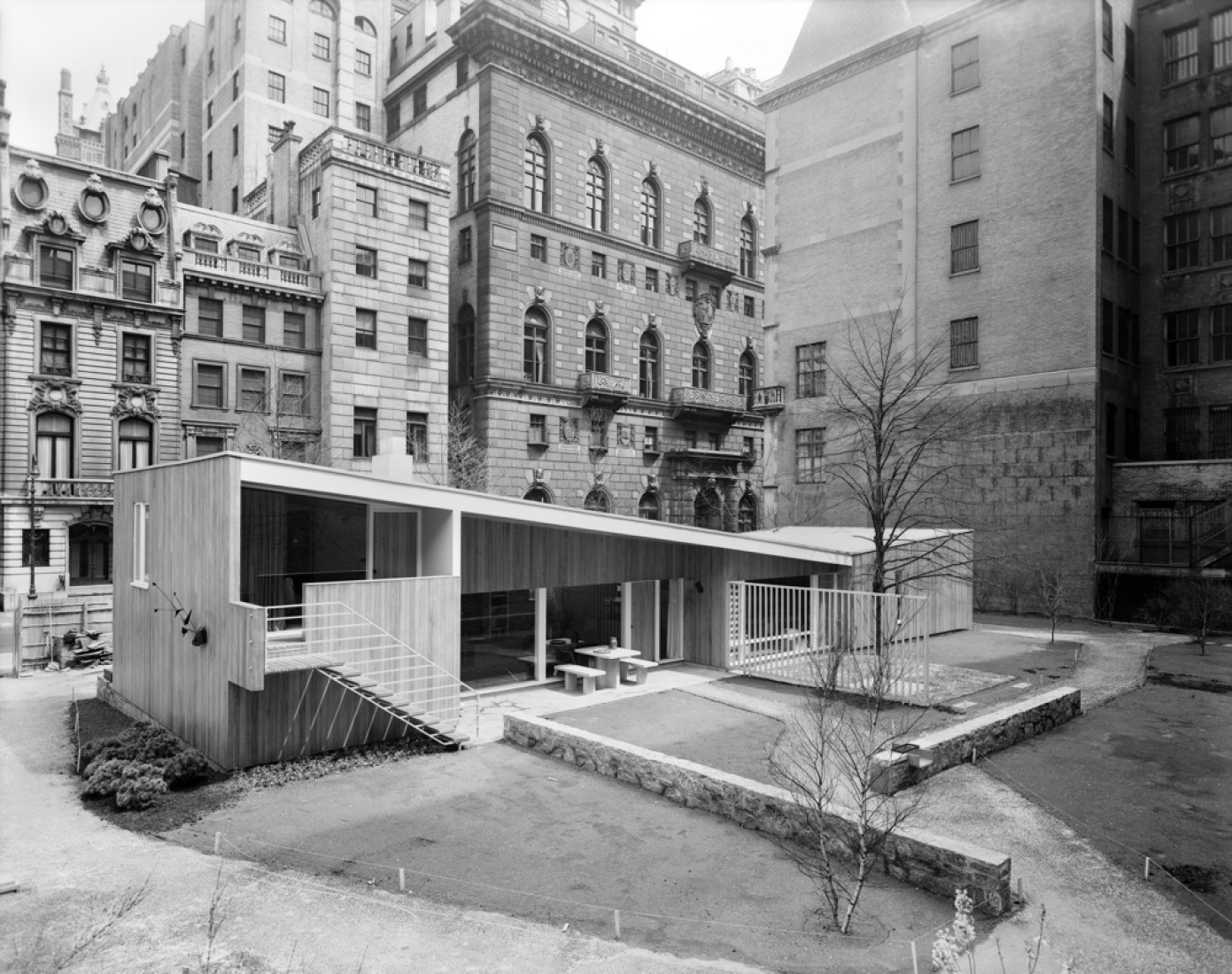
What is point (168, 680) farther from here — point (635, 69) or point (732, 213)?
point (732, 213)

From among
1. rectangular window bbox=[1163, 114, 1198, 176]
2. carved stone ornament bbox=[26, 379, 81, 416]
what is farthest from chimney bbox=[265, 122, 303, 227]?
rectangular window bbox=[1163, 114, 1198, 176]

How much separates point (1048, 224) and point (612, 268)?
24.7m

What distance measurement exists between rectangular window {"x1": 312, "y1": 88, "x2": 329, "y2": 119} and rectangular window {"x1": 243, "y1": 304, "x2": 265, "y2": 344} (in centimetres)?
2199

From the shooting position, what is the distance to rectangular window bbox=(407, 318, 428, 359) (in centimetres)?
4628

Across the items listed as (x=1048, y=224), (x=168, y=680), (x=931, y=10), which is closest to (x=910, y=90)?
(x=931, y=10)

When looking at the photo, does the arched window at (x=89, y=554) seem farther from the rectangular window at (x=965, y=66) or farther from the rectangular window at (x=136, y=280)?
the rectangular window at (x=965, y=66)

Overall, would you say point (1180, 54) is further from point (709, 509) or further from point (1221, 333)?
point (709, 509)

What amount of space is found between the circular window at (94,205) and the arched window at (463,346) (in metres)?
17.8

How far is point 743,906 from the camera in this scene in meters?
9.91

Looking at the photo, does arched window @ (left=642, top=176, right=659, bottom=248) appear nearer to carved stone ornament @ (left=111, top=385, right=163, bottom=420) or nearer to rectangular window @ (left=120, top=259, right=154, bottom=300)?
rectangular window @ (left=120, top=259, right=154, bottom=300)

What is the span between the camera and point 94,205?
41.8 metres

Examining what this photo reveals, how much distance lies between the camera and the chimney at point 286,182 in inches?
1860

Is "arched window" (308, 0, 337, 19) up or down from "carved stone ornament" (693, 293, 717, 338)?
up

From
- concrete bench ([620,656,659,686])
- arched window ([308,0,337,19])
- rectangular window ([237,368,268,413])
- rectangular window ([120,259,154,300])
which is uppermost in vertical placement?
arched window ([308,0,337,19])
